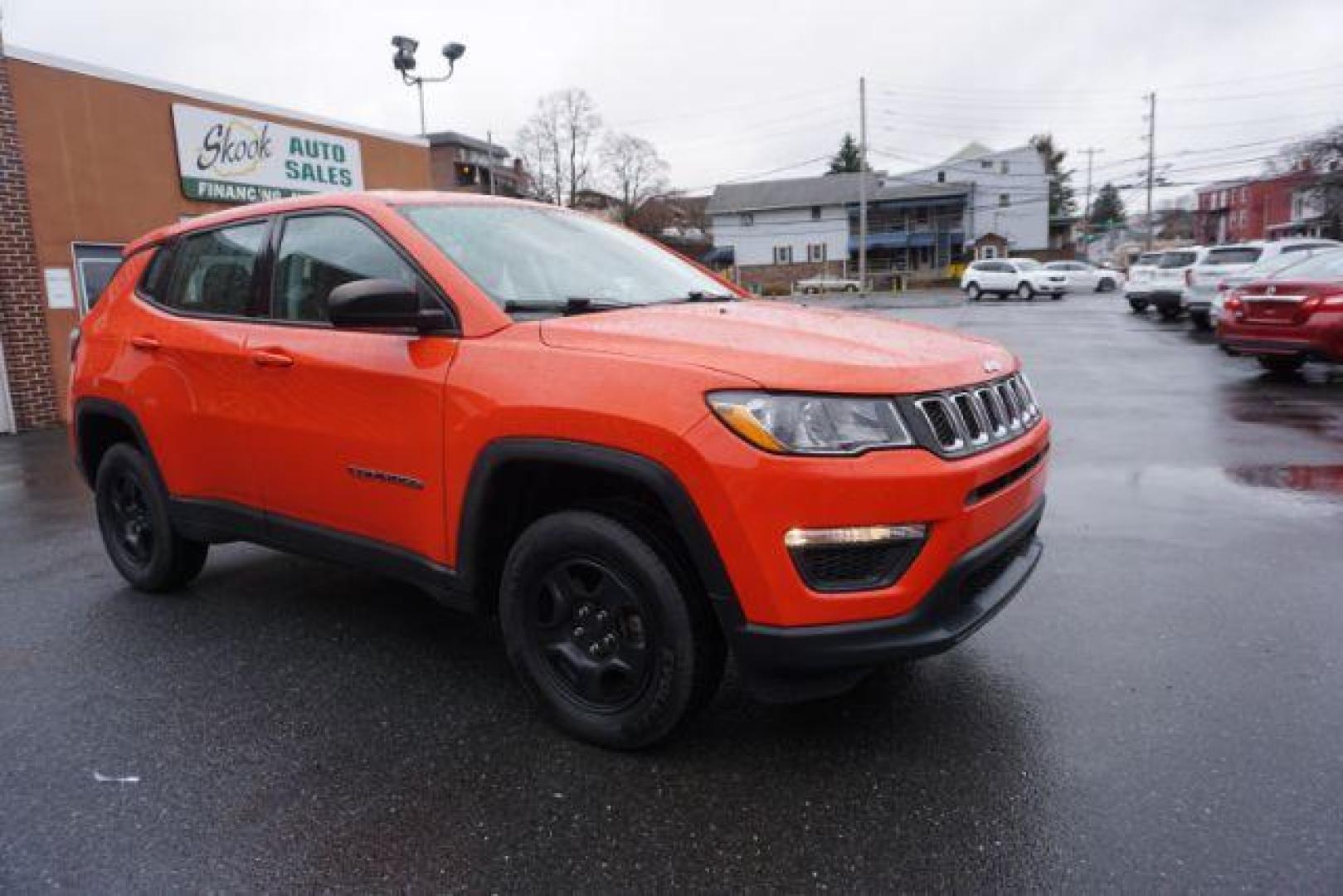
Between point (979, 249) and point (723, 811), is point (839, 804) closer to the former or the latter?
point (723, 811)

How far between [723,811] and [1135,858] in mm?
1031

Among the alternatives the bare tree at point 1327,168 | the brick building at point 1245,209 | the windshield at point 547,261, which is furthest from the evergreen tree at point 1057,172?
the windshield at point 547,261

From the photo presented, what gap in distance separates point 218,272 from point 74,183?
30.5 feet

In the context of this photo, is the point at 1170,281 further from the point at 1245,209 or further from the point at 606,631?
the point at 1245,209

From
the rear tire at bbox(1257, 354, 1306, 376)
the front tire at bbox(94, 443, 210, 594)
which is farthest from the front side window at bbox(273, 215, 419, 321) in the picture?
the rear tire at bbox(1257, 354, 1306, 376)

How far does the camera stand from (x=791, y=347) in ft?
8.46

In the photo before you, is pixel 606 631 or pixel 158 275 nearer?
pixel 606 631

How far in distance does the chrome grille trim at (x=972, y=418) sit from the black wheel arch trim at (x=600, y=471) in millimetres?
651

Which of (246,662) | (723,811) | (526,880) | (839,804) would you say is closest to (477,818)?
(526,880)

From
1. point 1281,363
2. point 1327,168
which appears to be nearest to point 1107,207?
point 1327,168

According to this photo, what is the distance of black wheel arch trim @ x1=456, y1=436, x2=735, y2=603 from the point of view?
94.3 inches

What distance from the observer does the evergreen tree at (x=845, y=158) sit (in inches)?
3716

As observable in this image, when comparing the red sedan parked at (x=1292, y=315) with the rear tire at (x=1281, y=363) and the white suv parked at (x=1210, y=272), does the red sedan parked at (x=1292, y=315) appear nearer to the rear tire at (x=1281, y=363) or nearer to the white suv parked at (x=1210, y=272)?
the rear tire at (x=1281, y=363)

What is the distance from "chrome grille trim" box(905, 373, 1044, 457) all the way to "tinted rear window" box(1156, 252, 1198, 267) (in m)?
21.0
